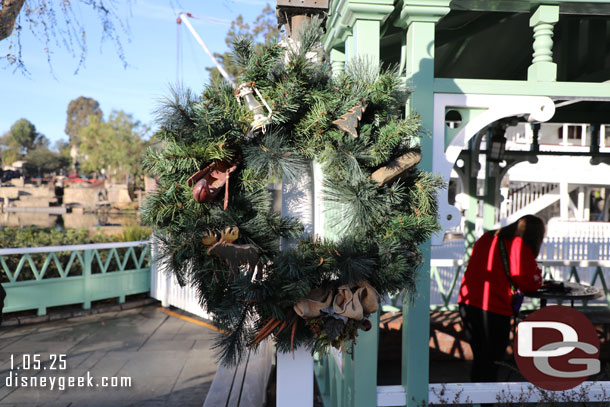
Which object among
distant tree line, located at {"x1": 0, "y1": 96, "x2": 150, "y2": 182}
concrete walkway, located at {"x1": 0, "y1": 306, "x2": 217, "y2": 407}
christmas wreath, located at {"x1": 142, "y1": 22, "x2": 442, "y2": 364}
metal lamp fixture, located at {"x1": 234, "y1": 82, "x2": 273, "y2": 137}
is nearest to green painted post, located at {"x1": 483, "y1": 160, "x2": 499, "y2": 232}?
concrete walkway, located at {"x1": 0, "y1": 306, "x2": 217, "y2": 407}

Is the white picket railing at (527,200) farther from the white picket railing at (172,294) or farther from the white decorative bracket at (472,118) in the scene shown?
the white decorative bracket at (472,118)

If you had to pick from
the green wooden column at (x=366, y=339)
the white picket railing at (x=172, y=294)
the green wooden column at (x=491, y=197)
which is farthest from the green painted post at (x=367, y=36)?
the white picket railing at (x=172, y=294)

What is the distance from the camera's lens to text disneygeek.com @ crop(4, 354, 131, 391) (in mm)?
4562

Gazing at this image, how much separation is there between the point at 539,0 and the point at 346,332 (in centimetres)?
216

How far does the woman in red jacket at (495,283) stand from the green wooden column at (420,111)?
1.14 meters

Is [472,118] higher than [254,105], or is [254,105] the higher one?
[472,118]

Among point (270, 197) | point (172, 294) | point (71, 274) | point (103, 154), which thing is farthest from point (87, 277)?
point (103, 154)

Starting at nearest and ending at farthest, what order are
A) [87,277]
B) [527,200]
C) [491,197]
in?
[491,197], [87,277], [527,200]

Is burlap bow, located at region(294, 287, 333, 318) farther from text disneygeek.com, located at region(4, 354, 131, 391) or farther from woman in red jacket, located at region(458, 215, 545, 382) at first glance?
text disneygeek.com, located at region(4, 354, 131, 391)

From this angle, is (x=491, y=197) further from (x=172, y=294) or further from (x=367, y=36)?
(x=172, y=294)

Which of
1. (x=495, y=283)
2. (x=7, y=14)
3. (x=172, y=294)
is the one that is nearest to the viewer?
(x=495, y=283)

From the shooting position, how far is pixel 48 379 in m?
4.71

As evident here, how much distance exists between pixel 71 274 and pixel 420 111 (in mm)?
6405

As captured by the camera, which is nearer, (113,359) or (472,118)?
(472,118)
